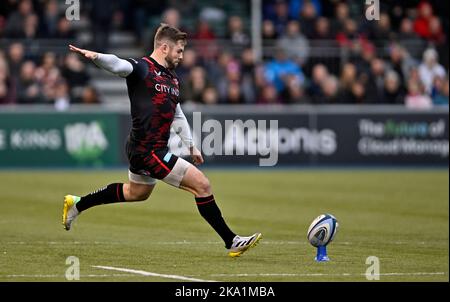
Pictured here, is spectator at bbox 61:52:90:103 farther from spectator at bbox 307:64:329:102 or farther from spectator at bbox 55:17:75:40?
spectator at bbox 307:64:329:102

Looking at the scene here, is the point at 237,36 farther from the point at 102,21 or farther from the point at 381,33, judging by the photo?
the point at 381,33

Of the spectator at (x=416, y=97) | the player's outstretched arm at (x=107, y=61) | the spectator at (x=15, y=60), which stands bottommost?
the spectator at (x=416, y=97)

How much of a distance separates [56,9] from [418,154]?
32.3ft

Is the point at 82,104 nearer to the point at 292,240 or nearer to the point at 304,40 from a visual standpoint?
the point at 304,40

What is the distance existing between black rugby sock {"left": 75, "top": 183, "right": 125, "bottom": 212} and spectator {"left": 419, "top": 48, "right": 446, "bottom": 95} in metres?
17.0

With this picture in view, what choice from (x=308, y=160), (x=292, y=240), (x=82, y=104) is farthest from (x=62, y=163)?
(x=292, y=240)

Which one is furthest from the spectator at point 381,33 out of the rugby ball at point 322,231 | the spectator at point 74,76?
the rugby ball at point 322,231

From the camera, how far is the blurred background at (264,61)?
25.8 metres

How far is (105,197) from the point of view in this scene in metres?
11.8

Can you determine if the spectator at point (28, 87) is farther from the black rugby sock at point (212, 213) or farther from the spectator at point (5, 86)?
the black rugby sock at point (212, 213)

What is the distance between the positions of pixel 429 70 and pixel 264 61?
168 inches

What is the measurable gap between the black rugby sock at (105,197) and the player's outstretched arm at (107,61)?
5.08 ft

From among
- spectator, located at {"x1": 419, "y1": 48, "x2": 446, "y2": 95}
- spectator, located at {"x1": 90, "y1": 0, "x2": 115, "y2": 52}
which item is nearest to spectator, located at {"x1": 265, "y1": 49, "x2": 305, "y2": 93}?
spectator, located at {"x1": 419, "y1": 48, "x2": 446, "y2": 95}

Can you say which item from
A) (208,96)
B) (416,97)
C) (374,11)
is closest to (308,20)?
(416,97)
